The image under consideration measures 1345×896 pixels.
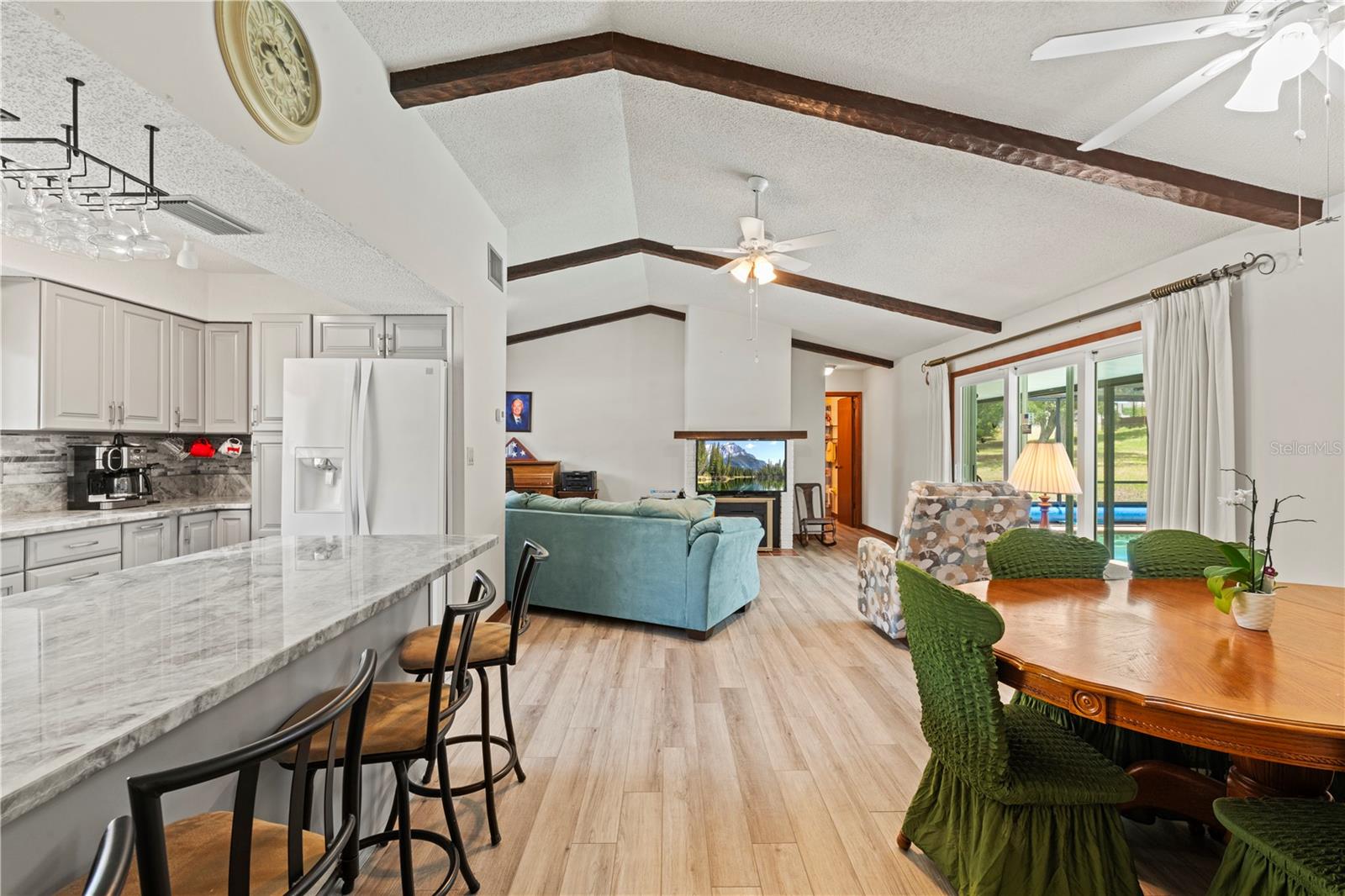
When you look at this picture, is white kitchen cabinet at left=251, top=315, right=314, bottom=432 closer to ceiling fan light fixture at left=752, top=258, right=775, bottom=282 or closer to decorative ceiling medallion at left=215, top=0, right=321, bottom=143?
decorative ceiling medallion at left=215, top=0, right=321, bottom=143

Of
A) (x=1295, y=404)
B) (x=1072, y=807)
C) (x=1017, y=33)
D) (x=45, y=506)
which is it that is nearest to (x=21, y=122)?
(x=45, y=506)

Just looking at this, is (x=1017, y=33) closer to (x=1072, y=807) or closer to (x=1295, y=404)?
(x=1295, y=404)

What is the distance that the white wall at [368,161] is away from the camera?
1.50 m

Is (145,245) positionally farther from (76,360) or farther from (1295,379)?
(1295,379)

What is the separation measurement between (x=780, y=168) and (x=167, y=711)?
3.78m

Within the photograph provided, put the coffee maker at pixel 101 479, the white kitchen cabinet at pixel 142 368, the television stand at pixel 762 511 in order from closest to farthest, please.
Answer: the coffee maker at pixel 101 479 < the white kitchen cabinet at pixel 142 368 < the television stand at pixel 762 511

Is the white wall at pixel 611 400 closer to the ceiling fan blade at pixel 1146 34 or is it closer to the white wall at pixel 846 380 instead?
the white wall at pixel 846 380

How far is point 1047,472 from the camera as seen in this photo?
3840mm

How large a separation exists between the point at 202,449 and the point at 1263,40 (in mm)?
5612

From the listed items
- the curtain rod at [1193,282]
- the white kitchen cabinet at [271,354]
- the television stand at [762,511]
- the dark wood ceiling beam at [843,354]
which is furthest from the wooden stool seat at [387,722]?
the dark wood ceiling beam at [843,354]

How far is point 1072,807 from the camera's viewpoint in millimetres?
1581

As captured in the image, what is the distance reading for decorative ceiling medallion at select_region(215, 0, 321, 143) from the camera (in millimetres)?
1743

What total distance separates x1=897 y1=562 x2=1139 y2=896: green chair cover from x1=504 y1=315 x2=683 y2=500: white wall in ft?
22.1

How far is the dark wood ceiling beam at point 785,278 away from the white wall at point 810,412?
2643mm
